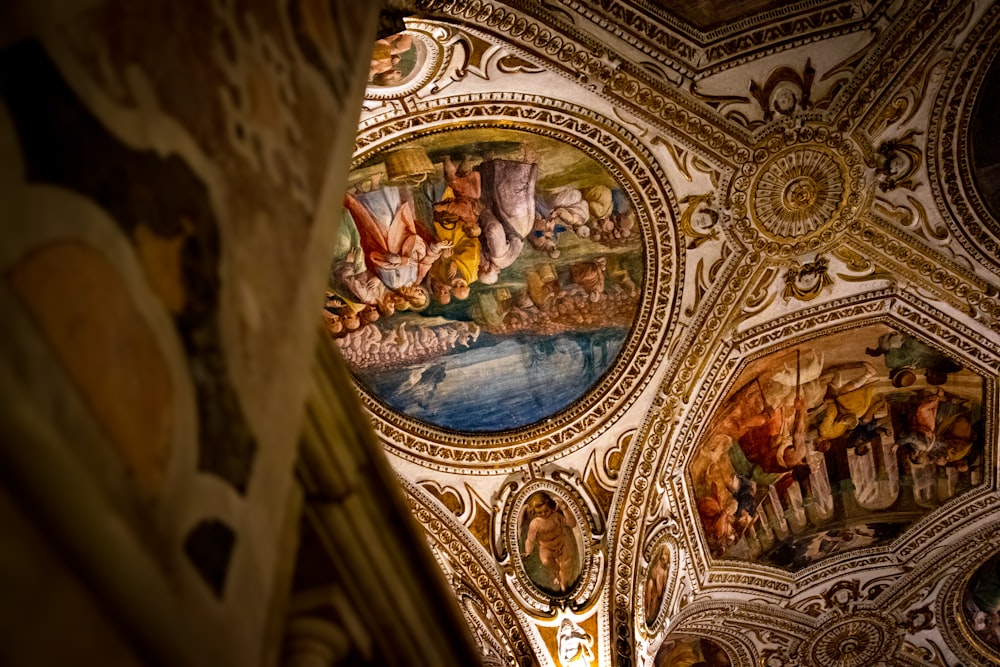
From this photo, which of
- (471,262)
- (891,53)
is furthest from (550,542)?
(891,53)

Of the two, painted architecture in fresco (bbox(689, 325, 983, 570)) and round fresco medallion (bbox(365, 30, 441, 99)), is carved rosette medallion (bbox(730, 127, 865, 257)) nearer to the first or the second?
painted architecture in fresco (bbox(689, 325, 983, 570))

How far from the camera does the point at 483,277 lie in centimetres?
956

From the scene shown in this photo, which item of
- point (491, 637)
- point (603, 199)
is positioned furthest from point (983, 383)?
point (491, 637)

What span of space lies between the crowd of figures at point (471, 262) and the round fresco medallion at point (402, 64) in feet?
2.71

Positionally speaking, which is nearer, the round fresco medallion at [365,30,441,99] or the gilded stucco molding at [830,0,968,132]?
the round fresco medallion at [365,30,441,99]

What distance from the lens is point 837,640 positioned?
482 inches

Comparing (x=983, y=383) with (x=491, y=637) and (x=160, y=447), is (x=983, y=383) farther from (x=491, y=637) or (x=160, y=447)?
(x=160, y=447)

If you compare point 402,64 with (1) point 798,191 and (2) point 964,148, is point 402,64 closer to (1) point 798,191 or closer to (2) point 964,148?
(1) point 798,191

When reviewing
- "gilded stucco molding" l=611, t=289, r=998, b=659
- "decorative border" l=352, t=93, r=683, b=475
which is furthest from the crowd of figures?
"gilded stucco molding" l=611, t=289, r=998, b=659

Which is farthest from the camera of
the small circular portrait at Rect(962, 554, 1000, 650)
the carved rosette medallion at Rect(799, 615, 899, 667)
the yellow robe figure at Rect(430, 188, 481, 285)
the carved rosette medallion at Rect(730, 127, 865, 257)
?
the carved rosette medallion at Rect(799, 615, 899, 667)

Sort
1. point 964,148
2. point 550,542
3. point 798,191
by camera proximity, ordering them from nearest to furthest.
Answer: point 964,148
point 798,191
point 550,542

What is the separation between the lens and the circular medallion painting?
895 centimetres

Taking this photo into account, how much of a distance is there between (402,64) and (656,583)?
233 inches

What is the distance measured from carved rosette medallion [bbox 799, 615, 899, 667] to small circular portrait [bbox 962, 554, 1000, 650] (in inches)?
39.3
